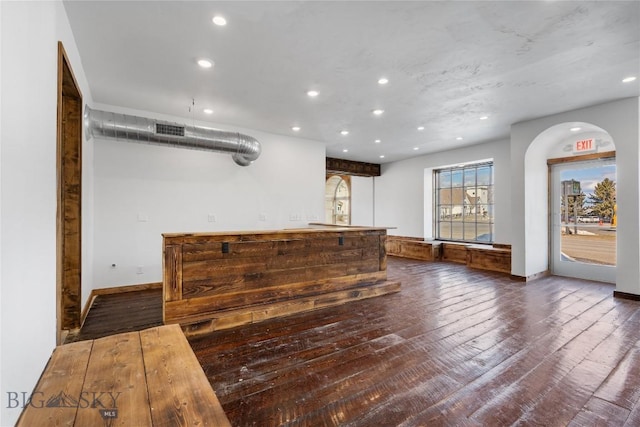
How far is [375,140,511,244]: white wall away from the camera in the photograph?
675 cm

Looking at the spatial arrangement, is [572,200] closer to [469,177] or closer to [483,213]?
[483,213]

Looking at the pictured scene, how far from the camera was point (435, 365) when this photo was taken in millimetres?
2428

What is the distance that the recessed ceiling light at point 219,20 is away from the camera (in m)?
2.50

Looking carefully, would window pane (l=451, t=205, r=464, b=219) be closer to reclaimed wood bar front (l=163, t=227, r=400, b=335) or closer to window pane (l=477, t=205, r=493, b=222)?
window pane (l=477, t=205, r=493, b=222)

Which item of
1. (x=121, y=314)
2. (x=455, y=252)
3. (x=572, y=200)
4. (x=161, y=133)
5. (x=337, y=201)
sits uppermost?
(x=161, y=133)

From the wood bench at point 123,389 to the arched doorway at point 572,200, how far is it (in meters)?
6.16

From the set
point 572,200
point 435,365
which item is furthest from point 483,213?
point 435,365

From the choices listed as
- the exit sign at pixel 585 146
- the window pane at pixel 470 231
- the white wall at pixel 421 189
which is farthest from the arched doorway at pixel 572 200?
the window pane at pixel 470 231

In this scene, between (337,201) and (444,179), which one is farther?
(337,201)

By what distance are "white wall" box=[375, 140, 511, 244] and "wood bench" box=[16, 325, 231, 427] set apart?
7285mm

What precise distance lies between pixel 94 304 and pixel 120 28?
11.7 ft

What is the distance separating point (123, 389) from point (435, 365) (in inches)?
87.6

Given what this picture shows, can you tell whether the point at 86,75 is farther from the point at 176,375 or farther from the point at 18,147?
the point at 176,375

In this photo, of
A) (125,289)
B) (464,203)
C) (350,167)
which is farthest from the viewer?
(350,167)
